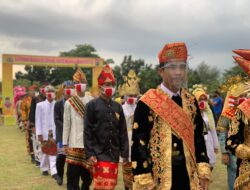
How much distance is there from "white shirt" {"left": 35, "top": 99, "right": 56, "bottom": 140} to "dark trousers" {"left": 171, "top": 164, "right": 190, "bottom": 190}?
5.90 m

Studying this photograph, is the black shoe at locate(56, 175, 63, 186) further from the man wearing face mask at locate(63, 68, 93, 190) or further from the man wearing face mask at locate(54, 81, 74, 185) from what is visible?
the man wearing face mask at locate(63, 68, 93, 190)

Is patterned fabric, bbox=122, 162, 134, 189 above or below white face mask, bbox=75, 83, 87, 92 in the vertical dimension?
below

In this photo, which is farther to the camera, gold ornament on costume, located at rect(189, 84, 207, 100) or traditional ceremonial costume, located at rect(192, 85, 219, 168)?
gold ornament on costume, located at rect(189, 84, 207, 100)

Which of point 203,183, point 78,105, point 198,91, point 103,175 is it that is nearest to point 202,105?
point 198,91

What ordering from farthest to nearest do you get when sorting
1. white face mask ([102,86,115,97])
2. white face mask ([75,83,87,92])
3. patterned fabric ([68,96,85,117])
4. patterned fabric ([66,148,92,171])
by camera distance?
white face mask ([75,83,87,92]) < patterned fabric ([68,96,85,117]) < patterned fabric ([66,148,92,171]) < white face mask ([102,86,115,97])

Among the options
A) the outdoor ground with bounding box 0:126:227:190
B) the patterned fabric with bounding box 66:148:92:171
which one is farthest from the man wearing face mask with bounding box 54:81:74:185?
the patterned fabric with bounding box 66:148:92:171

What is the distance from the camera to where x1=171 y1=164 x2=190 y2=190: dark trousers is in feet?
11.9

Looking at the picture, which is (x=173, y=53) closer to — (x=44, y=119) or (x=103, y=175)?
(x=103, y=175)

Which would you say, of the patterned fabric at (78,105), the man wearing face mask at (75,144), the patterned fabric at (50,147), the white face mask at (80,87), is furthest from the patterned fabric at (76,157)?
the patterned fabric at (50,147)

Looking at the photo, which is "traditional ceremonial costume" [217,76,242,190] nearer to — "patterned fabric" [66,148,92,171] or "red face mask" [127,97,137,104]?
"patterned fabric" [66,148,92,171]

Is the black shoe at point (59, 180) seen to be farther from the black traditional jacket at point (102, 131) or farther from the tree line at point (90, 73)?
the tree line at point (90, 73)

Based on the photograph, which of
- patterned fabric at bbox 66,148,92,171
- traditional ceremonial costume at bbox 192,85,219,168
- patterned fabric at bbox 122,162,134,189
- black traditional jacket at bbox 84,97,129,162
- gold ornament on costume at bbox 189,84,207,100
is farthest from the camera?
gold ornament on costume at bbox 189,84,207,100

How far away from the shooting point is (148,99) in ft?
12.2

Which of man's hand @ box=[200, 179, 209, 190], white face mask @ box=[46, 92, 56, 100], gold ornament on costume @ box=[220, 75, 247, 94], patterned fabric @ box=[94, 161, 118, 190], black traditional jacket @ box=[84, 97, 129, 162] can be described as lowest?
patterned fabric @ box=[94, 161, 118, 190]
